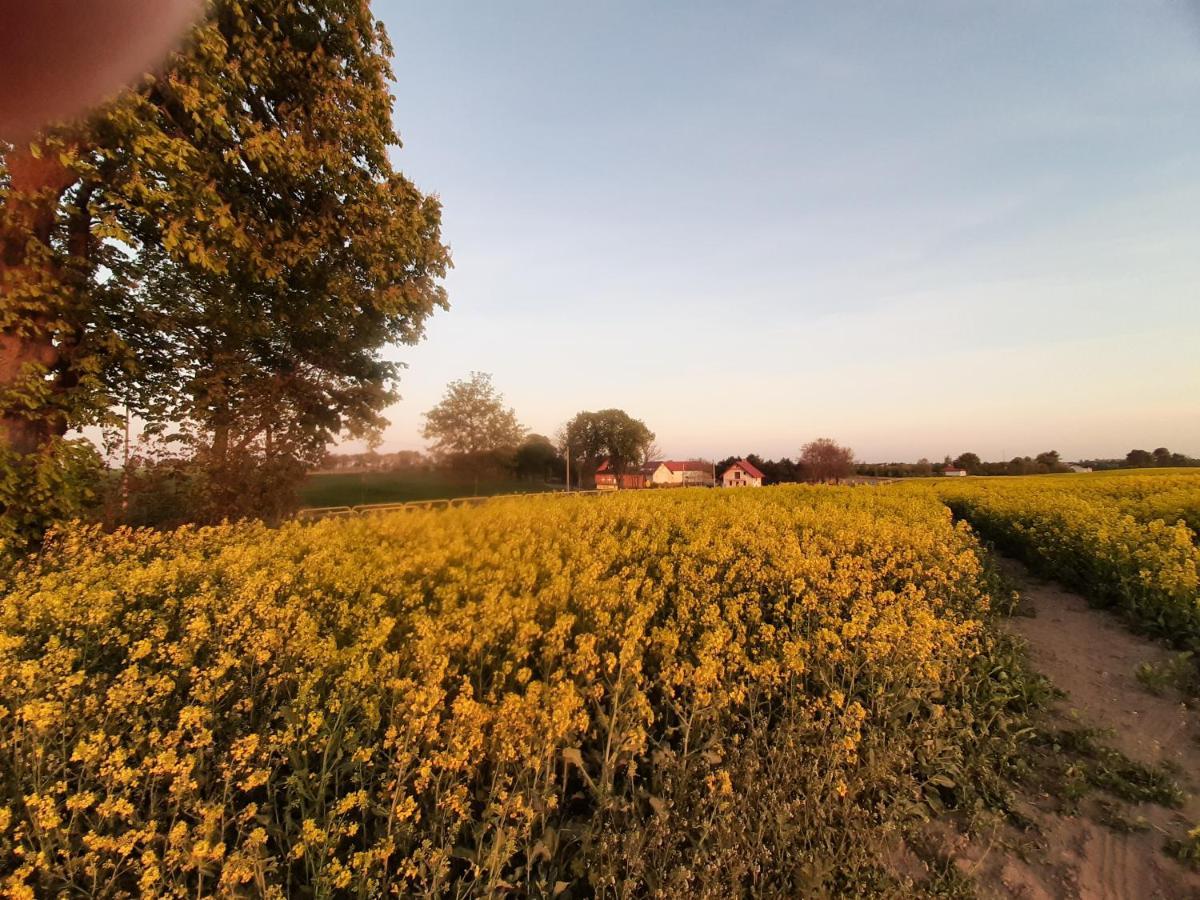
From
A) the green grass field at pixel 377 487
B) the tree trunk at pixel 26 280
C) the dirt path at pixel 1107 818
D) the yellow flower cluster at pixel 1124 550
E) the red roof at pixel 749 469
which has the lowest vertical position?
the dirt path at pixel 1107 818

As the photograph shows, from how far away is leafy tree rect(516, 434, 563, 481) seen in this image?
3562 cm

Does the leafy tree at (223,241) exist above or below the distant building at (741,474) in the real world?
above

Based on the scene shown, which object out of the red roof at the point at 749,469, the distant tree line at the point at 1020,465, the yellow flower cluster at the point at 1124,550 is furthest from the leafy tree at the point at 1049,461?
the yellow flower cluster at the point at 1124,550

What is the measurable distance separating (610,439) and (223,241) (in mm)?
62441

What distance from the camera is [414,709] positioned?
7.60ft

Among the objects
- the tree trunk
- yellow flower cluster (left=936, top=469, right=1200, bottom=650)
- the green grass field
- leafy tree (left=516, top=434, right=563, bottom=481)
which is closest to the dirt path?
yellow flower cluster (left=936, top=469, right=1200, bottom=650)

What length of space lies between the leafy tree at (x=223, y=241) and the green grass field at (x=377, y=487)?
3.04ft

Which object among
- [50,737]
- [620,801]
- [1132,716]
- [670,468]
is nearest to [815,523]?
[1132,716]

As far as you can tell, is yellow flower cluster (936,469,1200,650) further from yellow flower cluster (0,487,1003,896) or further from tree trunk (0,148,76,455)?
tree trunk (0,148,76,455)

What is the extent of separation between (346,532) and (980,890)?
5.92 m

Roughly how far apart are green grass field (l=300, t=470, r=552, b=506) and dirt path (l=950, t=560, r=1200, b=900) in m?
11.6

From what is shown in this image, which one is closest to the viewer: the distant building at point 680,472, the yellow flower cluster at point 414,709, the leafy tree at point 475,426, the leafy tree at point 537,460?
the yellow flower cluster at point 414,709

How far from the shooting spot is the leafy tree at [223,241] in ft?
19.3

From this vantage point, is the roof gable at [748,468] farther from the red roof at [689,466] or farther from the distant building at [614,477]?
the distant building at [614,477]
